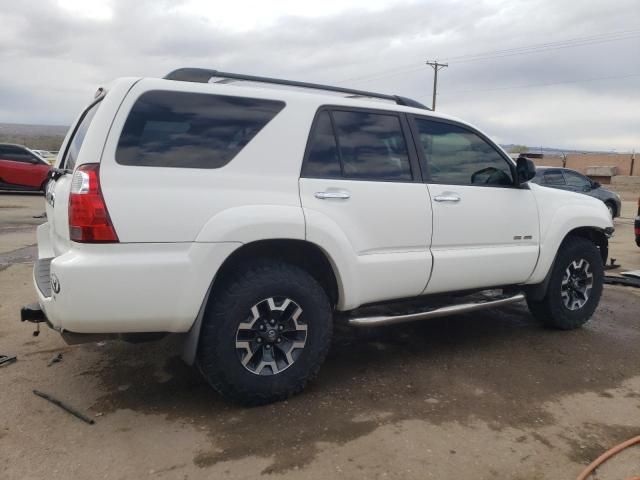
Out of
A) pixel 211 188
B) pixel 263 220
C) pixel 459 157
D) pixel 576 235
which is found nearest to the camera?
pixel 211 188

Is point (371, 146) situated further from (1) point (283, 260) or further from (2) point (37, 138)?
(2) point (37, 138)

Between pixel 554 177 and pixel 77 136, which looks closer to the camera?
pixel 77 136

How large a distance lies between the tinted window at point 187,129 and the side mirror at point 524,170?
2.21 meters

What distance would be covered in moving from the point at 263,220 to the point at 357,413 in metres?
1.27

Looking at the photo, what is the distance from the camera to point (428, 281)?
4105mm

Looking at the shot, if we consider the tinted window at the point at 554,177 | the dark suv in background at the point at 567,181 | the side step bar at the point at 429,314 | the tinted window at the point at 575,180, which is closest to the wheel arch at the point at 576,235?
the side step bar at the point at 429,314

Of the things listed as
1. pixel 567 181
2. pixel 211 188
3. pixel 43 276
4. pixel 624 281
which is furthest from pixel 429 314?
pixel 567 181

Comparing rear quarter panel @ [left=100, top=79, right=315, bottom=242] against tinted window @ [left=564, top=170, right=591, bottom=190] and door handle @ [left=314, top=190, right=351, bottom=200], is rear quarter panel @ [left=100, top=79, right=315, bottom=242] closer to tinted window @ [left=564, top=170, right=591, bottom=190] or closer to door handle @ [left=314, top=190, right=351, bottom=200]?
door handle @ [left=314, top=190, right=351, bottom=200]

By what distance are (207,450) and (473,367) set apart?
215 centimetres

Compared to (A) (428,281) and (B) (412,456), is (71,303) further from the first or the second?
(A) (428,281)

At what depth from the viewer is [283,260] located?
3.63m

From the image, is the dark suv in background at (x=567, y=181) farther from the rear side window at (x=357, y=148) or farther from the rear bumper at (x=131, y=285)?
the rear bumper at (x=131, y=285)

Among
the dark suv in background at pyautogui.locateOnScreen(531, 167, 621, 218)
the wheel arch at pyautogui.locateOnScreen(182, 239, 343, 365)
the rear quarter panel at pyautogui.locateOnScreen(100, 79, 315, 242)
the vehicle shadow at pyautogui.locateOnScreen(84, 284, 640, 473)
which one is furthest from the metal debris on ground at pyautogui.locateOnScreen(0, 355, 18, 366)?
the dark suv in background at pyautogui.locateOnScreen(531, 167, 621, 218)

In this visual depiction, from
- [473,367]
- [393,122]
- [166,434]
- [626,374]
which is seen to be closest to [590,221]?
[626,374]
